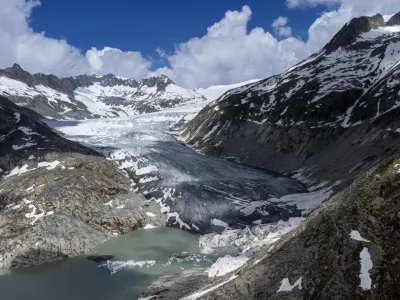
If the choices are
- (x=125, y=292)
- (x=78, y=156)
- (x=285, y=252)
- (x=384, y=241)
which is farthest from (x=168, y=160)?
(x=384, y=241)

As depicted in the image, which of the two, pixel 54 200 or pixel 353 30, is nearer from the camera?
pixel 54 200

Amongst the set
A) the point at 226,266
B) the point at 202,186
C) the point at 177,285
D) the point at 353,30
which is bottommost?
the point at 177,285

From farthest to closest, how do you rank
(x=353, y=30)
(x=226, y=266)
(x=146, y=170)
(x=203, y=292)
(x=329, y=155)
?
(x=353, y=30), (x=146, y=170), (x=329, y=155), (x=226, y=266), (x=203, y=292)

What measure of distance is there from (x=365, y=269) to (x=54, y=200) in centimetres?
4497

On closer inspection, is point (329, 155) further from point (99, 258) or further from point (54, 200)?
point (54, 200)

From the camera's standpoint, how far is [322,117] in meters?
87.6

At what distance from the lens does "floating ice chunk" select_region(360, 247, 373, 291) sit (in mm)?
20978

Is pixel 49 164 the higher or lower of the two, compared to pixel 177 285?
higher

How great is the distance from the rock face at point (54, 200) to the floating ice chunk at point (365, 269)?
1384 inches

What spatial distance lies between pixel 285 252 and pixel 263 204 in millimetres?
35672

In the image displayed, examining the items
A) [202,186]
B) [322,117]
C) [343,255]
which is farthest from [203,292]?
[322,117]

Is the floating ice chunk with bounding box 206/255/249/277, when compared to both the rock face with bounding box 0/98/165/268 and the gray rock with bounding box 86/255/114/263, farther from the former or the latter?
the rock face with bounding box 0/98/165/268

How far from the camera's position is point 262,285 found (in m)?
25.1

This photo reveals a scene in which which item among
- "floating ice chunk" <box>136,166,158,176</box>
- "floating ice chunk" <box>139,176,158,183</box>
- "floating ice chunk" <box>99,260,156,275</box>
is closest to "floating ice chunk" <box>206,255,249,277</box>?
"floating ice chunk" <box>99,260,156,275</box>
